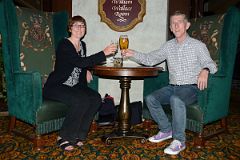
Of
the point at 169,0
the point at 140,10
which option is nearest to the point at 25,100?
the point at 140,10

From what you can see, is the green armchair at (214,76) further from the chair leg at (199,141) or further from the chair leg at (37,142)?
the chair leg at (37,142)

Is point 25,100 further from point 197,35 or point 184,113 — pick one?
point 197,35

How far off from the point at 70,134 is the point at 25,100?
52cm

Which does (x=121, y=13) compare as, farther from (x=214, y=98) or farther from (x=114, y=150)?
(x=114, y=150)

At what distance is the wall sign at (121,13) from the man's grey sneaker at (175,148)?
5.48 ft

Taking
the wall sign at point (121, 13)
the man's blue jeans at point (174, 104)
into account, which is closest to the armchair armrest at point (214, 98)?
the man's blue jeans at point (174, 104)

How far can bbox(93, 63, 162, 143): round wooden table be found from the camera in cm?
225

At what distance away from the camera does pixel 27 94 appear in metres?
2.37

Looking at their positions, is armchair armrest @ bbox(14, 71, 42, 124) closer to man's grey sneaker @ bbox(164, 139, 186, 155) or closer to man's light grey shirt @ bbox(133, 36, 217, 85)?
man's light grey shirt @ bbox(133, 36, 217, 85)

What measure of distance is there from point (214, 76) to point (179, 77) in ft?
1.08

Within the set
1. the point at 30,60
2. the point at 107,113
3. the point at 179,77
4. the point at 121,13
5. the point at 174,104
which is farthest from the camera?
the point at 121,13

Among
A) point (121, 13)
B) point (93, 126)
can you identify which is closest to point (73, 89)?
point (93, 126)

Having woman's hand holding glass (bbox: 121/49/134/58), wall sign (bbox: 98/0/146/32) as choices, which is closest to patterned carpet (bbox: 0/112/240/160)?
woman's hand holding glass (bbox: 121/49/134/58)

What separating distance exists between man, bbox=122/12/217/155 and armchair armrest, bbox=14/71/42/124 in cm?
82
